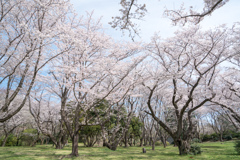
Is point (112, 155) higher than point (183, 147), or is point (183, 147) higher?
point (183, 147)

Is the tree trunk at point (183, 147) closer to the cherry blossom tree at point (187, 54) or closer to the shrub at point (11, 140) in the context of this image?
the cherry blossom tree at point (187, 54)

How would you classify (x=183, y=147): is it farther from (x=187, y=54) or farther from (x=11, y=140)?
(x=11, y=140)

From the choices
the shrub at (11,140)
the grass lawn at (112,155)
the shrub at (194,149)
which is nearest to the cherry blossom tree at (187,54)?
the shrub at (194,149)

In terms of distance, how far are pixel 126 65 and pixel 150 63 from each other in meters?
4.36

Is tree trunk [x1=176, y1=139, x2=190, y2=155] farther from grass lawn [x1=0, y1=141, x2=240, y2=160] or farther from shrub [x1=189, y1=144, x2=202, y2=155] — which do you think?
grass lawn [x1=0, y1=141, x2=240, y2=160]

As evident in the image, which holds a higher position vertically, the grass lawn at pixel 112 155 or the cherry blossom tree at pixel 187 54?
the cherry blossom tree at pixel 187 54

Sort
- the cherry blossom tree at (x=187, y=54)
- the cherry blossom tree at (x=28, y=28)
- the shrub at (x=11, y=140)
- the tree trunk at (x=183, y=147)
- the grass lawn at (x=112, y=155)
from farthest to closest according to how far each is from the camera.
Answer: the shrub at (x=11, y=140), the tree trunk at (x=183, y=147), the cherry blossom tree at (x=187, y=54), the grass lawn at (x=112, y=155), the cherry blossom tree at (x=28, y=28)

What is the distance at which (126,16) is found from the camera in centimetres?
276

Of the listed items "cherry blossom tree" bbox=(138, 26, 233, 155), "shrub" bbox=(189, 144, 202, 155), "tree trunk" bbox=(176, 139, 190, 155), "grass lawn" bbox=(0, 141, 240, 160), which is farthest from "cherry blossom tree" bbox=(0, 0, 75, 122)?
"shrub" bbox=(189, 144, 202, 155)

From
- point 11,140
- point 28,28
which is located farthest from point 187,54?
point 11,140

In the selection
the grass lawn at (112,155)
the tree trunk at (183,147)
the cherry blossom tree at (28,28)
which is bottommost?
the grass lawn at (112,155)

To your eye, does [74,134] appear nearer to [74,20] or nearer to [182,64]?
[74,20]

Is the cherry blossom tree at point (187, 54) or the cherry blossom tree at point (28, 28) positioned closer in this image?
the cherry blossom tree at point (28, 28)

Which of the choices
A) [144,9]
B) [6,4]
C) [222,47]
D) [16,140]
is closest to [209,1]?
[144,9]
